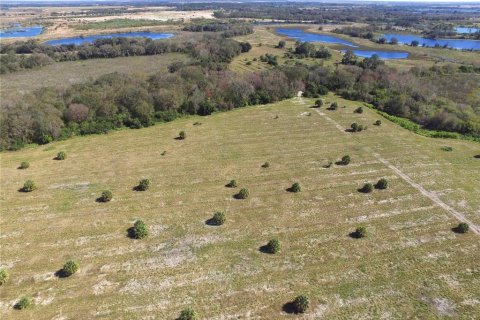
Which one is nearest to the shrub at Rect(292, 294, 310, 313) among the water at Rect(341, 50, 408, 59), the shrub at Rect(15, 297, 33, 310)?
the shrub at Rect(15, 297, 33, 310)

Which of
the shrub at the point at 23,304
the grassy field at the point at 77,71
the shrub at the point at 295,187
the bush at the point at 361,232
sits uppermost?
the grassy field at the point at 77,71

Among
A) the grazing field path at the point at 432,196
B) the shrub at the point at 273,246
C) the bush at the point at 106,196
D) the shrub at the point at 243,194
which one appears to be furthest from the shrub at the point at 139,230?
the grazing field path at the point at 432,196

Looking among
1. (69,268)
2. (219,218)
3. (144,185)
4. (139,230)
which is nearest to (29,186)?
(144,185)

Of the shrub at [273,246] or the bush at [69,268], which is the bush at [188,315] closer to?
the shrub at [273,246]

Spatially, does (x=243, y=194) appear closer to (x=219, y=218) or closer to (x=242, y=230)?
(x=219, y=218)

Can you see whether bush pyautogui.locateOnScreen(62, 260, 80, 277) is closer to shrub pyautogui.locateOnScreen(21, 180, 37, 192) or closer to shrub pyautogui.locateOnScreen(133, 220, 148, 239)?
shrub pyautogui.locateOnScreen(133, 220, 148, 239)

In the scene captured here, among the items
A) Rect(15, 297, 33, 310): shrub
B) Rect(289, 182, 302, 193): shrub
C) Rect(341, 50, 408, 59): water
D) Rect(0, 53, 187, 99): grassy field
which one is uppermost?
Rect(341, 50, 408, 59): water

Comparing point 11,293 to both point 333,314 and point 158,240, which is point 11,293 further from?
point 333,314
